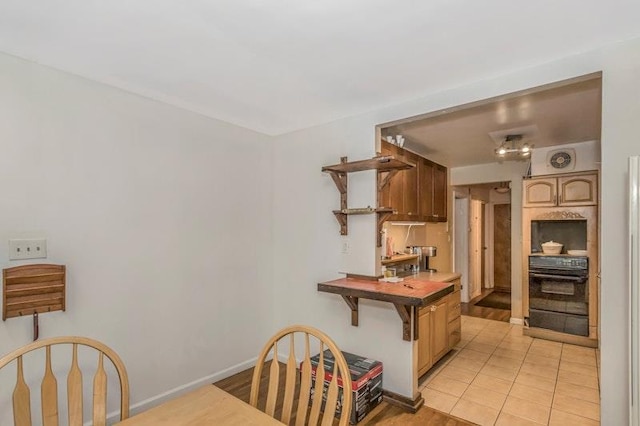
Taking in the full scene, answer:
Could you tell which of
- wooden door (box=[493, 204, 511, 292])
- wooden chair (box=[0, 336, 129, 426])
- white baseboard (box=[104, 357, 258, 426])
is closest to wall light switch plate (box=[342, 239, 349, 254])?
white baseboard (box=[104, 357, 258, 426])

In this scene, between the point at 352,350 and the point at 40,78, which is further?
the point at 352,350

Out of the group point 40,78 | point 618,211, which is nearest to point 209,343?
point 40,78

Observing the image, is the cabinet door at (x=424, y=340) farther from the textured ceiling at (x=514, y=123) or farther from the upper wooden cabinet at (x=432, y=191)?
the textured ceiling at (x=514, y=123)

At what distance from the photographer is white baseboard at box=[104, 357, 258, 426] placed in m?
2.43

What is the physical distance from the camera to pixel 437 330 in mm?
3271

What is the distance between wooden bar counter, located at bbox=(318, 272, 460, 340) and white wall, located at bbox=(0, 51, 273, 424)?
1020mm

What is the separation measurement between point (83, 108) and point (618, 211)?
10.7ft

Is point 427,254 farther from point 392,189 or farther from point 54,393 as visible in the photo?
point 54,393

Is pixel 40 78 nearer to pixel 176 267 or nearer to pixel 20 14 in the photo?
pixel 20 14

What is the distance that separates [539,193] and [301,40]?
3.73 metres

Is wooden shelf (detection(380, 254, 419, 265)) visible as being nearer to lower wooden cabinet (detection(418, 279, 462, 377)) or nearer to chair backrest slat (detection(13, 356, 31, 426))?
lower wooden cabinet (detection(418, 279, 462, 377))

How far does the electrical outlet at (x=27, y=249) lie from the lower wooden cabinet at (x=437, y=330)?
2.71m

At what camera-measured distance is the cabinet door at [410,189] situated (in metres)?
3.59

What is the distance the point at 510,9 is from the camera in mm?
1602
